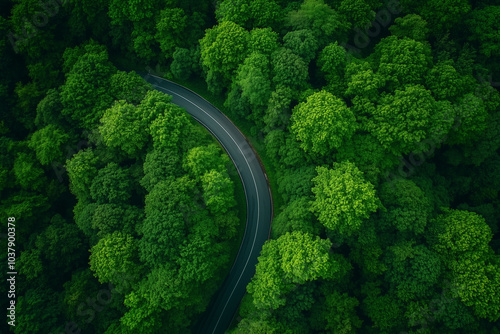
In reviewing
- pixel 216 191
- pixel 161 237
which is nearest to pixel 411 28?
pixel 216 191

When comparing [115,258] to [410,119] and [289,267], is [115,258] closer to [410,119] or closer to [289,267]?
[289,267]

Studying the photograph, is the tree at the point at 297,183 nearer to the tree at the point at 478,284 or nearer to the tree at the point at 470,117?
the tree at the point at 470,117

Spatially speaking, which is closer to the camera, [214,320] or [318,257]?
[318,257]

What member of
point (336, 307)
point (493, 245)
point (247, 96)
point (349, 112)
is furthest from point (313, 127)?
point (493, 245)

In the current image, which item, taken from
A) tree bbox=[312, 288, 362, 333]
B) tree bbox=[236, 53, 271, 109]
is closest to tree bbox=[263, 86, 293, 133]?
tree bbox=[236, 53, 271, 109]

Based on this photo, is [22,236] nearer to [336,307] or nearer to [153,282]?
[153,282]

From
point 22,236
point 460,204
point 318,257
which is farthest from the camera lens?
point 460,204

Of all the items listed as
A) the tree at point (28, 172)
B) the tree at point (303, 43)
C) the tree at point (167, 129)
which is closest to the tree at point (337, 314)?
the tree at point (167, 129)

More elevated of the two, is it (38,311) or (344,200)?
(344,200)
